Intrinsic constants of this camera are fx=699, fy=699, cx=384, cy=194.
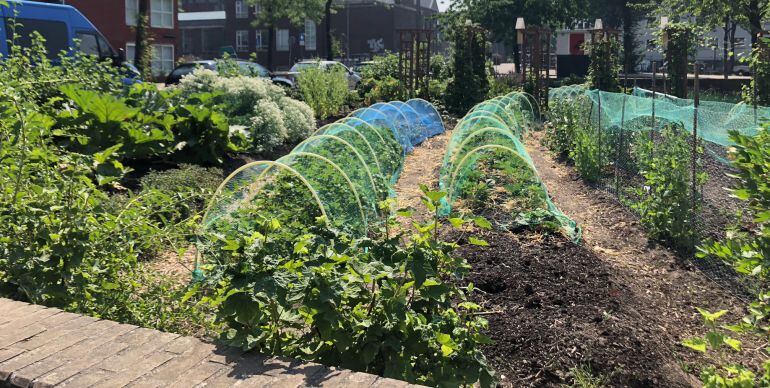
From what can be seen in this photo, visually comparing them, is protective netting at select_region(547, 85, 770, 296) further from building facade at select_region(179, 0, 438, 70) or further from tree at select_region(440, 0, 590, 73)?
building facade at select_region(179, 0, 438, 70)

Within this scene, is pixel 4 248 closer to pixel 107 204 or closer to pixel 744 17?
pixel 107 204

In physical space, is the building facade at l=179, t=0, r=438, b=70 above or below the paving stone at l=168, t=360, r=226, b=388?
above

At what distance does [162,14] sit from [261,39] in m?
30.2

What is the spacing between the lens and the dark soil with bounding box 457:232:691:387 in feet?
12.5

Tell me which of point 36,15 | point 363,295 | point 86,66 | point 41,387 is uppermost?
point 36,15

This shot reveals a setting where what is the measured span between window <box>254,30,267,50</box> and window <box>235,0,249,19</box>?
290cm

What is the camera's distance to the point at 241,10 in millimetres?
73750

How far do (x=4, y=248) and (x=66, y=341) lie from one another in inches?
42.7

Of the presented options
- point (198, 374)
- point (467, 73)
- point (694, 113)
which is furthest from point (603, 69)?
point (198, 374)

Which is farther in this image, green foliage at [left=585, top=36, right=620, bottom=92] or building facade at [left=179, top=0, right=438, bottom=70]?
building facade at [left=179, top=0, right=438, bottom=70]

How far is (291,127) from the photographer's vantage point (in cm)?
1219

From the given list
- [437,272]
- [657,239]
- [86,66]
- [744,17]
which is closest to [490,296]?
[437,272]

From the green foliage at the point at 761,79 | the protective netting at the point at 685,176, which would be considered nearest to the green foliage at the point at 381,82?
the green foliage at the point at 761,79

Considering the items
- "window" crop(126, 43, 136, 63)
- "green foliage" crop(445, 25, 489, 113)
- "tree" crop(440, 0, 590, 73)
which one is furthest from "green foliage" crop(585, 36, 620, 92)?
"window" crop(126, 43, 136, 63)
